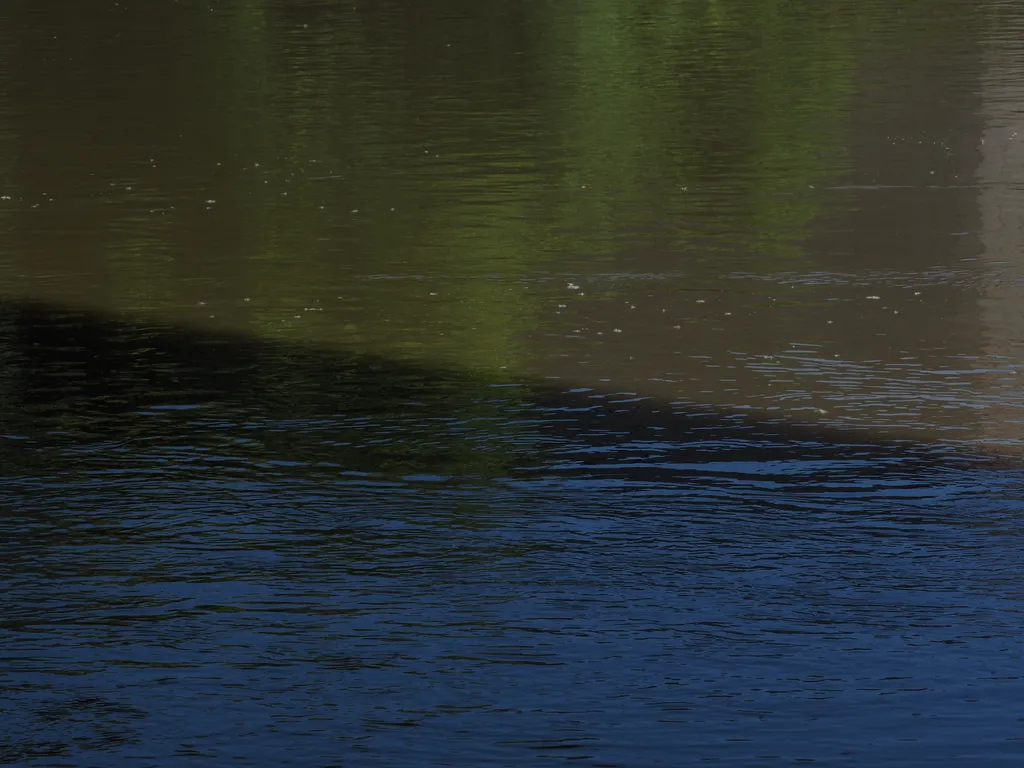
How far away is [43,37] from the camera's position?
24.5 meters

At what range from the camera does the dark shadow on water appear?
20.5 ft

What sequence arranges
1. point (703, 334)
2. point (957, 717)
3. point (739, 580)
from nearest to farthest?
point (957, 717) → point (739, 580) → point (703, 334)

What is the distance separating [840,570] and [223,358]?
3567mm

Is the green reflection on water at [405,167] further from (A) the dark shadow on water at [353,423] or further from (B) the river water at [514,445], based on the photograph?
(A) the dark shadow on water at [353,423]

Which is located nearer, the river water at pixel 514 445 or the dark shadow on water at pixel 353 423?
the river water at pixel 514 445

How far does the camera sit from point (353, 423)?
22.2 ft

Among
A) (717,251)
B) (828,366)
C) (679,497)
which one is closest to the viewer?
(679,497)

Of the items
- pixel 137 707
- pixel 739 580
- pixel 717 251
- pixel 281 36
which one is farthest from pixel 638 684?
pixel 281 36

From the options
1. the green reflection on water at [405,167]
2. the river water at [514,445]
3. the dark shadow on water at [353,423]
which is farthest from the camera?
the green reflection on water at [405,167]

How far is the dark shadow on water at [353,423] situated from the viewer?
6250 millimetres

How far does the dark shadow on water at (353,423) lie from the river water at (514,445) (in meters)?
0.03

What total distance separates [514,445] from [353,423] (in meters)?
0.67

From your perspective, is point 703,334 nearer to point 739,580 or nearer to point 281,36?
point 739,580

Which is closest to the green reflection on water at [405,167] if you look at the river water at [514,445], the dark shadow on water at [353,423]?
the river water at [514,445]
